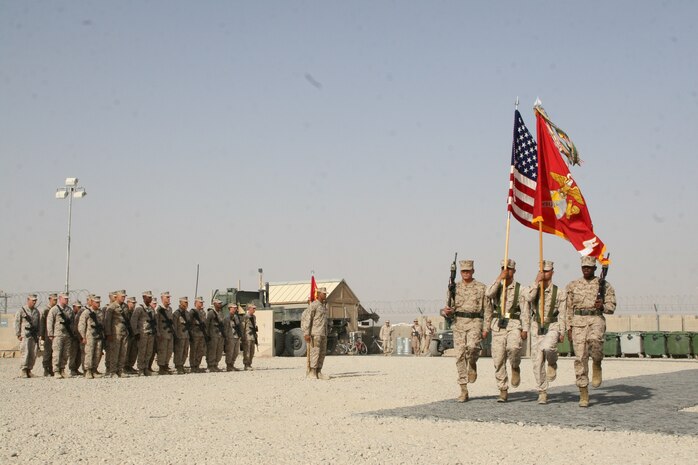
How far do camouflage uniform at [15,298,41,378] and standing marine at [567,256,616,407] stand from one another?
11.5 m

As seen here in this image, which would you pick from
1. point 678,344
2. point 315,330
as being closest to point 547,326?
point 315,330

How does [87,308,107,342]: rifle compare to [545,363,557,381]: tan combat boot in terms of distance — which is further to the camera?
[87,308,107,342]: rifle

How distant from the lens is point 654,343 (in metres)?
29.7

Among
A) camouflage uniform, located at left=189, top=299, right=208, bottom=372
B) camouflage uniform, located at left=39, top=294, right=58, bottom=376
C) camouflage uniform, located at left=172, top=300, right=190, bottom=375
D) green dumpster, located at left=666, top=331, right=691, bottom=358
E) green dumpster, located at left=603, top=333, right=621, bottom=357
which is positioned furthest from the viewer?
green dumpster, located at left=603, top=333, right=621, bottom=357

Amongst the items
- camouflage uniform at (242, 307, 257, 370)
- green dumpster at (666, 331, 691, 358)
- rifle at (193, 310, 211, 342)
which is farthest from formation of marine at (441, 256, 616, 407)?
green dumpster at (666, 331, 691, 358)

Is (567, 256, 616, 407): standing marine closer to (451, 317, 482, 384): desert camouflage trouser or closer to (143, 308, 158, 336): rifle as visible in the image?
(451, 317, 482, 384): desert camouflage trouser

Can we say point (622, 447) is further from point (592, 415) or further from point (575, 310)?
point (575, 310)

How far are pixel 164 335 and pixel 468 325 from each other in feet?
30.5

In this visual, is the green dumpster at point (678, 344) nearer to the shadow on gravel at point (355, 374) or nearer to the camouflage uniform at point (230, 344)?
the shadow on gravel at point (355, 374)

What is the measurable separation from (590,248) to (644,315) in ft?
87.5

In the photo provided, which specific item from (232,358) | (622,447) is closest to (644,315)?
(232,358)

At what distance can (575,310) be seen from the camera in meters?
11.2

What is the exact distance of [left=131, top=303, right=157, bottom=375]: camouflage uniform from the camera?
1825 cm

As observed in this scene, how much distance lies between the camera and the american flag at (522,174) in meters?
12.5
